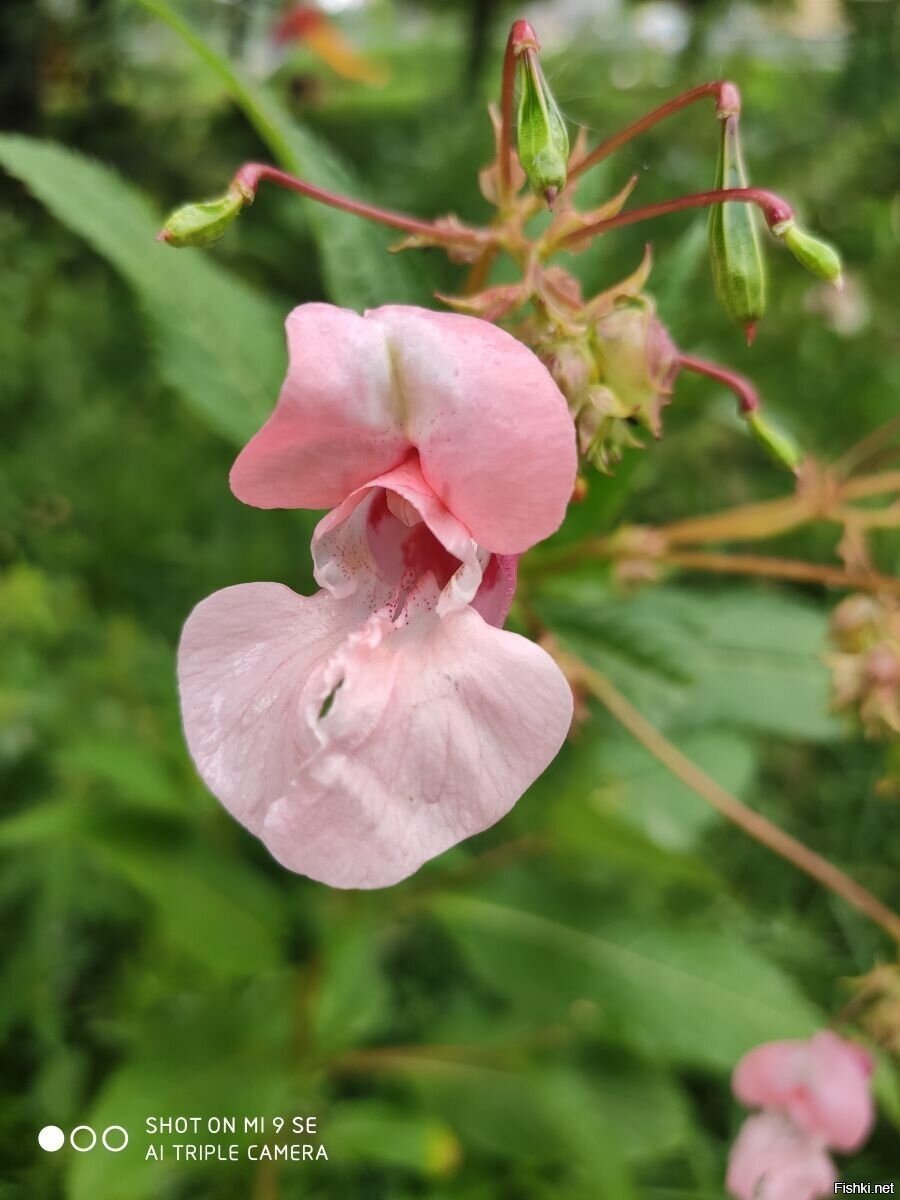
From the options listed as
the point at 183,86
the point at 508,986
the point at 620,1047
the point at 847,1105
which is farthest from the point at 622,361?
the point at 183,86

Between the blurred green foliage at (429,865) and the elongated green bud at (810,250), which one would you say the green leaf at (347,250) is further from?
the elongated green bud at (810,250)

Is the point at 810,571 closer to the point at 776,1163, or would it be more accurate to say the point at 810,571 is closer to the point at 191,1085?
the point at 776,1163

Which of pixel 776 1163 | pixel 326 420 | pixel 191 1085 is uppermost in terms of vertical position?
pixel 326 420

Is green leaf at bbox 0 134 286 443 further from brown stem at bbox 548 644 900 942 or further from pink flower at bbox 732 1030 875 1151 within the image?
pink flower at bbox 732 1030 875 1151

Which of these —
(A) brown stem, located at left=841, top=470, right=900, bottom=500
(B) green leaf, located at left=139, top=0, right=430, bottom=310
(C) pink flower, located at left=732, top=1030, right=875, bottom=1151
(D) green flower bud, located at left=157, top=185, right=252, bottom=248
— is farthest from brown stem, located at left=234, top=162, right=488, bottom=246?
(C) pink flower, located at left=732, top=1030, right=875, bottom=1151

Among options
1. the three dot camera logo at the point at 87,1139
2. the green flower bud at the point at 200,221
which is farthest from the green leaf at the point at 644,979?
the green flower bud at the point at 200,221

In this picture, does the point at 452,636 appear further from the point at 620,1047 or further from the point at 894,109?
the point at 894,109

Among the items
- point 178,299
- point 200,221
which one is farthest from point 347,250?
point 200,221
